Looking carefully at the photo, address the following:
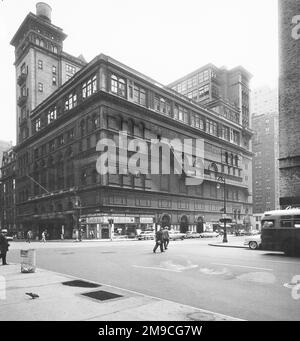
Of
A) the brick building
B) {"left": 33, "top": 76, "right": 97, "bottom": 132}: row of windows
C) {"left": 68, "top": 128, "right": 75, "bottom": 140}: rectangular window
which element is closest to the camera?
{"left": 33, "top": 76, "right": 97, "bottom": 132}: row of windows

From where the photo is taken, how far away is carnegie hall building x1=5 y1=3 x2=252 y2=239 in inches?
2232

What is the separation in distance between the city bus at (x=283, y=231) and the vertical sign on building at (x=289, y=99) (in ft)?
27.1

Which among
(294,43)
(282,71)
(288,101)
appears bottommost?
(288,101)

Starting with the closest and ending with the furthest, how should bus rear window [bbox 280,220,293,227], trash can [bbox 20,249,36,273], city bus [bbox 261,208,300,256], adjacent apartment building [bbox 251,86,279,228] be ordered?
trash can [bbox 20,249,36,273] → city bus [bbox 261,208,300,256] → bus rear window [bbox 280,220,293,227] → adjacent apartment building [bbox 251,86,279,228]

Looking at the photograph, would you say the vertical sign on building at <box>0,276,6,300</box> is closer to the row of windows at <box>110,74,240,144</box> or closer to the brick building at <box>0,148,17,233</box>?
the row of windows at <box>110,74,240,144</box>

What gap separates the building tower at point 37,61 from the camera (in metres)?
78.0

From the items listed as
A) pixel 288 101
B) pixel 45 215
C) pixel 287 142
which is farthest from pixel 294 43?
pixel 45 215

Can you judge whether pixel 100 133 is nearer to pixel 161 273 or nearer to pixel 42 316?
pixel 161 273

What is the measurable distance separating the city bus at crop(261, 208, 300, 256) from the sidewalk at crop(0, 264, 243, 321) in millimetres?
13126

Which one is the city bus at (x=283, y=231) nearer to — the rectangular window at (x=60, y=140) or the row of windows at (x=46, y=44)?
the rectangular window at (x=60, y=140)

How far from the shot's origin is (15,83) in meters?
89.2

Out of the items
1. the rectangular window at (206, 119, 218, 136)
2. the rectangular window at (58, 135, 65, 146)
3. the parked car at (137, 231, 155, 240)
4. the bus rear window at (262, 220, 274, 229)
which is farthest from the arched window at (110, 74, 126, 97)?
the bus rear window at (262, 220, 274, 229)

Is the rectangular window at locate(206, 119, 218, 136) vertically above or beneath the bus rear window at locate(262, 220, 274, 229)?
above

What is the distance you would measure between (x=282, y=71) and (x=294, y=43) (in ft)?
7.76
